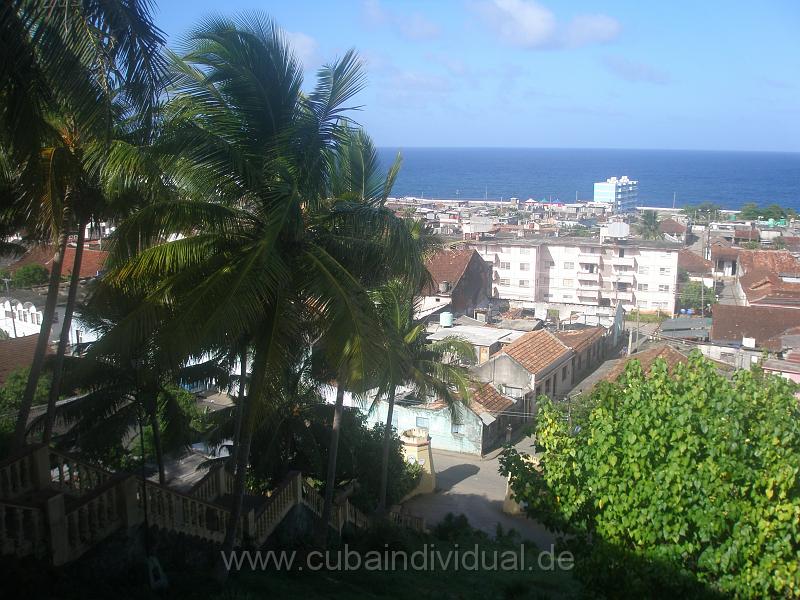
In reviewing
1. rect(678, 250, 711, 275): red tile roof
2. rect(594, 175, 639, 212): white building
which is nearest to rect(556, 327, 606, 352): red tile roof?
rect(678, 250, 711, 275): red tile roof

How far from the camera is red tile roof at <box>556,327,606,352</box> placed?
34.0 meters

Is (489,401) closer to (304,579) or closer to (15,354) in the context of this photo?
(15,354)

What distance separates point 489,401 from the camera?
27.2 m

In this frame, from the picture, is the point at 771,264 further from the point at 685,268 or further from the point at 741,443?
the point at 741,443

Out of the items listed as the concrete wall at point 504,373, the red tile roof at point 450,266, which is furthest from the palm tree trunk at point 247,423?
the red tile roof at point 450,266

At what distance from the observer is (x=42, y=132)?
8.52m

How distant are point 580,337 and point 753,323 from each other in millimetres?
8083

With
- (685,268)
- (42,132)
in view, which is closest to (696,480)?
(42,132)

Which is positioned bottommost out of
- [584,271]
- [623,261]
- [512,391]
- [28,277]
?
[512,391]

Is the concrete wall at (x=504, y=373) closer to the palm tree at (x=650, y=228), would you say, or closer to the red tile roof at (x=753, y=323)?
the red tile roof at (x=753, y=323)

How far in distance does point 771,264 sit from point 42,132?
54.4m

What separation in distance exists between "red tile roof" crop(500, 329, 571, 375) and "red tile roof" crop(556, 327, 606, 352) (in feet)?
4.01

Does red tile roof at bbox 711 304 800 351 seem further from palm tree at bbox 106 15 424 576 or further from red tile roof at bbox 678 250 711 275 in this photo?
palm tree at bbox 106 15 424 576

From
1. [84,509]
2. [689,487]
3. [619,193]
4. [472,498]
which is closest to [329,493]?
[84,509]
